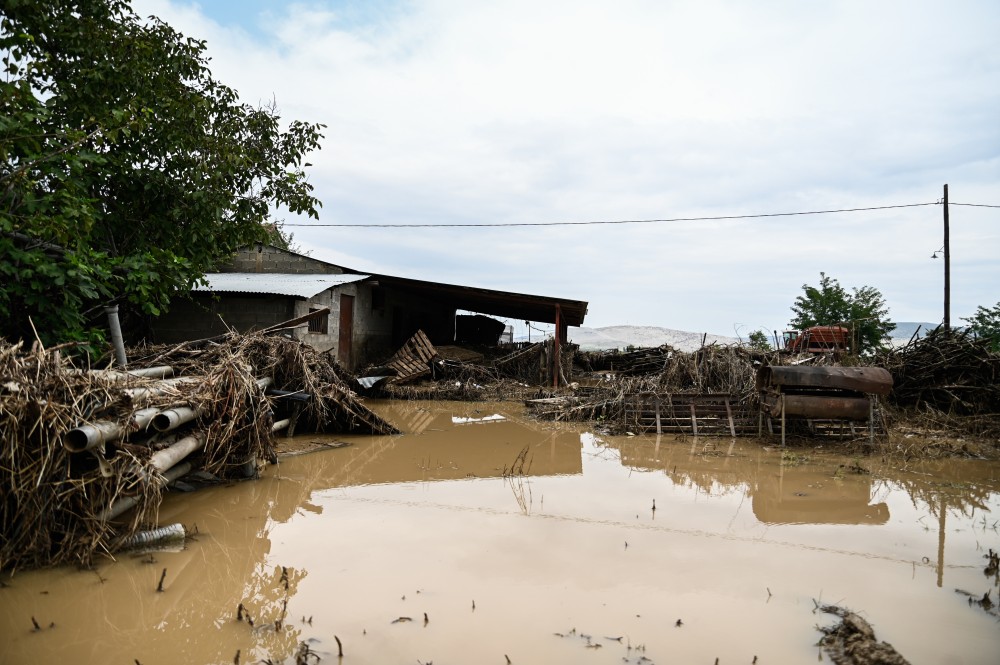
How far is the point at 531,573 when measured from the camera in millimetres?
4480

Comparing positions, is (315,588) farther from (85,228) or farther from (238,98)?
(238,98)

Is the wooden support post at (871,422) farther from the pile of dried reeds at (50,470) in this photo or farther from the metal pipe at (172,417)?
the pile of dried reeds at (50,470)

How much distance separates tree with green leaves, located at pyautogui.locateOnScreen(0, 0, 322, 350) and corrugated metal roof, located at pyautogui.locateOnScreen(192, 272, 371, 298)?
287cm

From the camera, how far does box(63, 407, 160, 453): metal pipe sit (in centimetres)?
411

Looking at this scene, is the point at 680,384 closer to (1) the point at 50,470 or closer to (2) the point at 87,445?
(2) the point at 87,445

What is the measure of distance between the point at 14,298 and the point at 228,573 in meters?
6.66

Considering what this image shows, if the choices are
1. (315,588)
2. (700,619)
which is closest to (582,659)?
(700,619)

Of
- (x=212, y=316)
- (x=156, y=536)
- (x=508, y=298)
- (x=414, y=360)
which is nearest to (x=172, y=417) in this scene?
(x=156, y=536)

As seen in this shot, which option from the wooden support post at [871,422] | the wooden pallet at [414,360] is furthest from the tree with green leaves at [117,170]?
the wooden support post at [871,422]

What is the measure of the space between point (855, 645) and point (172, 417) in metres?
5.11

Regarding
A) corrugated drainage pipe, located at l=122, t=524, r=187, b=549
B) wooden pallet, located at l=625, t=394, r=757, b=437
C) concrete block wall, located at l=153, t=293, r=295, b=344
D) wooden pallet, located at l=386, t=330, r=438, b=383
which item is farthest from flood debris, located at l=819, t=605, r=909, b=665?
concrete block wall, located at l=153, t=293, r=295, b=344

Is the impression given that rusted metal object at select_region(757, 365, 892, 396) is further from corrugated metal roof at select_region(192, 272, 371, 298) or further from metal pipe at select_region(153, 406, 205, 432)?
corrugated metal roof at select_region(192, 272, 371, 298)

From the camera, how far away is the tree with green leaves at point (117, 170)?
7.44 metres

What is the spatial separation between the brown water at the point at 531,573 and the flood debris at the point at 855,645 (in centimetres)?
8
